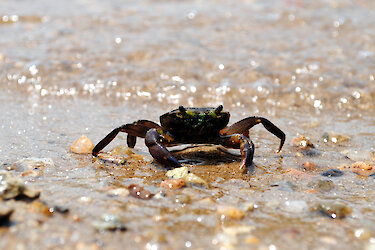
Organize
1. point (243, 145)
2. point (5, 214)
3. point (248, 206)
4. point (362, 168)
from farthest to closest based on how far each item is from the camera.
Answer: point (362, 168)
point (243, 145)
point (248, 206)
point (5, 214)

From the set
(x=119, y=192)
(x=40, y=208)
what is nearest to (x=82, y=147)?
(x=119, y=192)

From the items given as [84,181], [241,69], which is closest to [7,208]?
[84,181]

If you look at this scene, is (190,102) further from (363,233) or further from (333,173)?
(363,233)

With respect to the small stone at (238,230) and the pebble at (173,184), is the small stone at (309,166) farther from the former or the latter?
the small stone at (238,230)

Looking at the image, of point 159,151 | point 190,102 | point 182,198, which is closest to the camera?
point 182,198

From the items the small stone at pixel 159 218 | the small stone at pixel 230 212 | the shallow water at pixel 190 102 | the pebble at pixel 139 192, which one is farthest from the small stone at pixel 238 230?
the pebble at pixel 139 192

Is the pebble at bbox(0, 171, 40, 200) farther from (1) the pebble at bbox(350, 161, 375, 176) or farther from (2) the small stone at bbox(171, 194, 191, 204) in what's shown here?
(1) the pebble at bbox(350, 161, 375, 176)

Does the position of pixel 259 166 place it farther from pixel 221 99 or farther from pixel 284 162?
pixel 221 99
